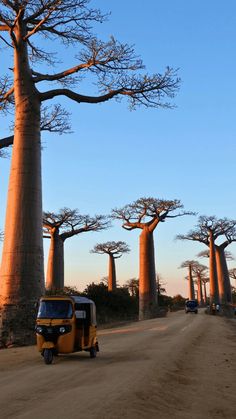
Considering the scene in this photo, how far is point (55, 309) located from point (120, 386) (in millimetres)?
3243

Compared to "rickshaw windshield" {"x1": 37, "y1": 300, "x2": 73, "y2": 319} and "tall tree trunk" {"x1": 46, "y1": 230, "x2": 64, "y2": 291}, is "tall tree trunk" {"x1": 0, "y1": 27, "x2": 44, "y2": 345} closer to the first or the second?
"rickshaw windshield" {"x1": 37, "y1": 300, "x2": 73, "y2": 319}

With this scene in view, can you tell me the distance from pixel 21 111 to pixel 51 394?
1009 cm

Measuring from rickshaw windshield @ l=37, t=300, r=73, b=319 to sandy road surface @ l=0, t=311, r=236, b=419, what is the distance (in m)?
0.84

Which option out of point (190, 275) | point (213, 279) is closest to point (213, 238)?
point (213, 279)

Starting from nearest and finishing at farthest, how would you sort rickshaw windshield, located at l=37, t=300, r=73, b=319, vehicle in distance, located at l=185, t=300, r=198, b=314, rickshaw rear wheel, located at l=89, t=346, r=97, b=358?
rickshaw windshield, located at l=37, t=300, r=73, b=319 < rickshaw rear wheel, located at l=89, t=346, r=97, b=358 < vehicle in distance, located at l=185, t=300, r=198, b=314

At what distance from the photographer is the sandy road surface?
4633 mm

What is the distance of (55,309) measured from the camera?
888cm

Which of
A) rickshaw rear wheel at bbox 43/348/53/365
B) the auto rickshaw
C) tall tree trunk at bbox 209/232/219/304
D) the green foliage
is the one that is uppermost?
tall tree trunk at bbox 209/232/219/304

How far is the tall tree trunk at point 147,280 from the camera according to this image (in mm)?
35812

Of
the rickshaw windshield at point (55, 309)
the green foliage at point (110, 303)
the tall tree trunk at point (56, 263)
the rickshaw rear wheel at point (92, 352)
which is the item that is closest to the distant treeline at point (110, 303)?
the green foliage at point (110, 303)

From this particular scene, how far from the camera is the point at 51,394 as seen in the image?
544 centimetres

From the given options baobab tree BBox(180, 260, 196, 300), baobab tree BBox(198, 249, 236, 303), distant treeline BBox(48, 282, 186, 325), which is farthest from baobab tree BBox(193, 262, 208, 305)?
distant treeline BBox(48, 282, 186, 325)

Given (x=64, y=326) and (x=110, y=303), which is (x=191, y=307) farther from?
(x=64, y=326)

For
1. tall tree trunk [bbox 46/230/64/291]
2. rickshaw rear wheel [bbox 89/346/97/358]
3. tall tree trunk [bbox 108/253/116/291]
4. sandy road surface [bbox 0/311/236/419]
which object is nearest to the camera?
sandy road surface [bbox 0/311/236/419]
